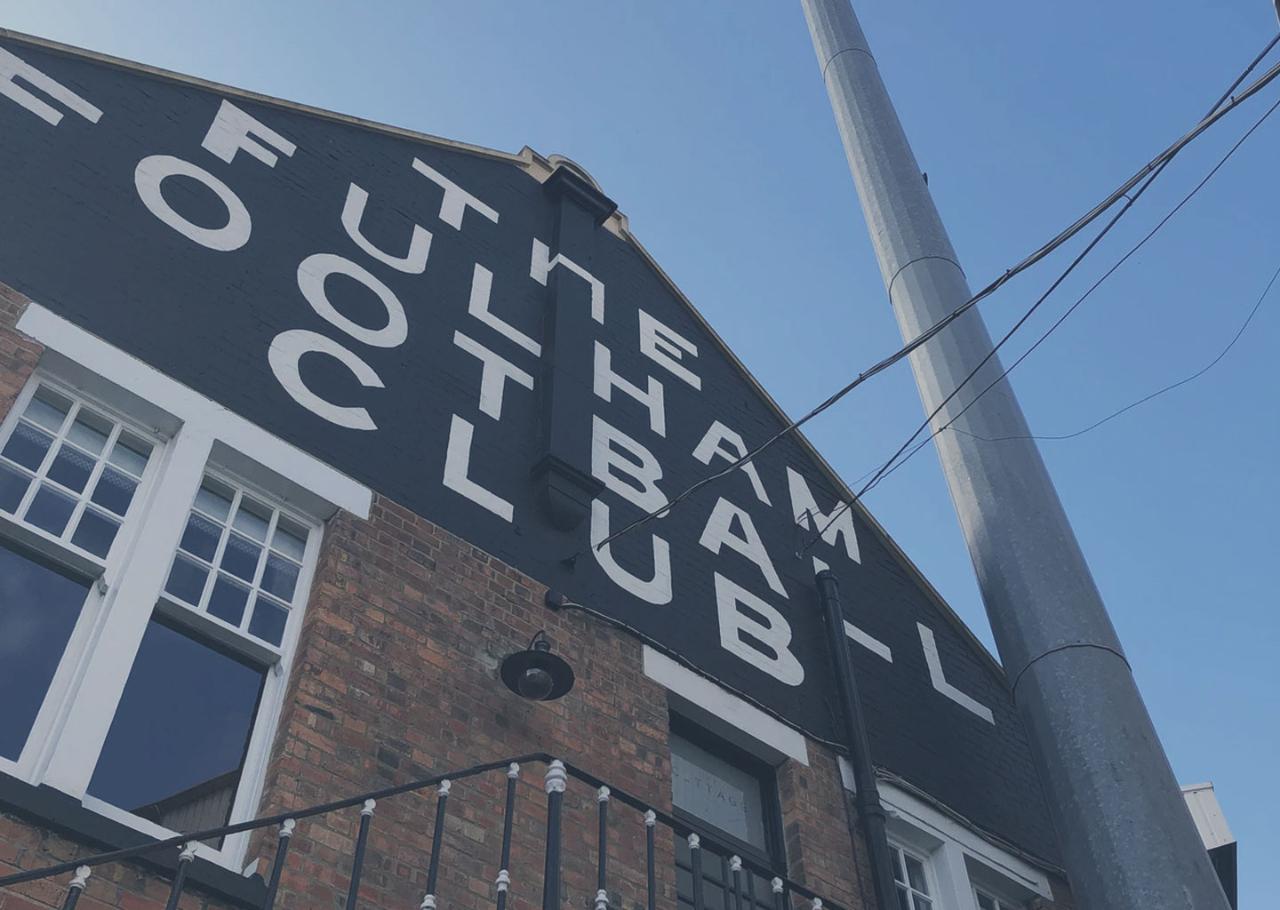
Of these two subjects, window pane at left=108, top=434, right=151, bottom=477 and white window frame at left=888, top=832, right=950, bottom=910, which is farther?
white window frame at left=888, top=832, right=950, bottom=910

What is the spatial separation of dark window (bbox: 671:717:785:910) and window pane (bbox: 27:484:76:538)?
4.29m

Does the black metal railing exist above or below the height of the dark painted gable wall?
below

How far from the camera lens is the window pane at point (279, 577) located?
27.0 feet

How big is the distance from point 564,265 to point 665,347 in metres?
1.39

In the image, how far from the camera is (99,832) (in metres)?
6.29

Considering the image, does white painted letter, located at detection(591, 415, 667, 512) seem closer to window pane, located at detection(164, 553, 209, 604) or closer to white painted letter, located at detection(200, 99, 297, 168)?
white painted letter, located at detection(200, 99, 297, 168)

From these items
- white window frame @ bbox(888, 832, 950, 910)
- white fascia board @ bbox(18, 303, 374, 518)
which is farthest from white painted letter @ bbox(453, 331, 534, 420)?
white window frame @ bbox(888, 832, 950, 910)

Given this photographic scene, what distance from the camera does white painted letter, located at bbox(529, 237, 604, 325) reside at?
12453 mm

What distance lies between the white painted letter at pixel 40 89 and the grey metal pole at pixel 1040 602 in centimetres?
529

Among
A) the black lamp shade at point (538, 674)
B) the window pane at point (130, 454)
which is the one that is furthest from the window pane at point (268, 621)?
the black lamp shade at point (538, 674)

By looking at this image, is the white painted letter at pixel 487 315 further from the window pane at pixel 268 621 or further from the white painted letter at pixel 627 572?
the window pane at pixel 268 621

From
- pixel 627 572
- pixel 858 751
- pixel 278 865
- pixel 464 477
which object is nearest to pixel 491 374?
pixel 464 477

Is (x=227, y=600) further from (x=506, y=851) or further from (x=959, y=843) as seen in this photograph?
(x=959, y=843)

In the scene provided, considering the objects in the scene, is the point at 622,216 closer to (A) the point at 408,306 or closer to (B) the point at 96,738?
(A) the point at 408,306
